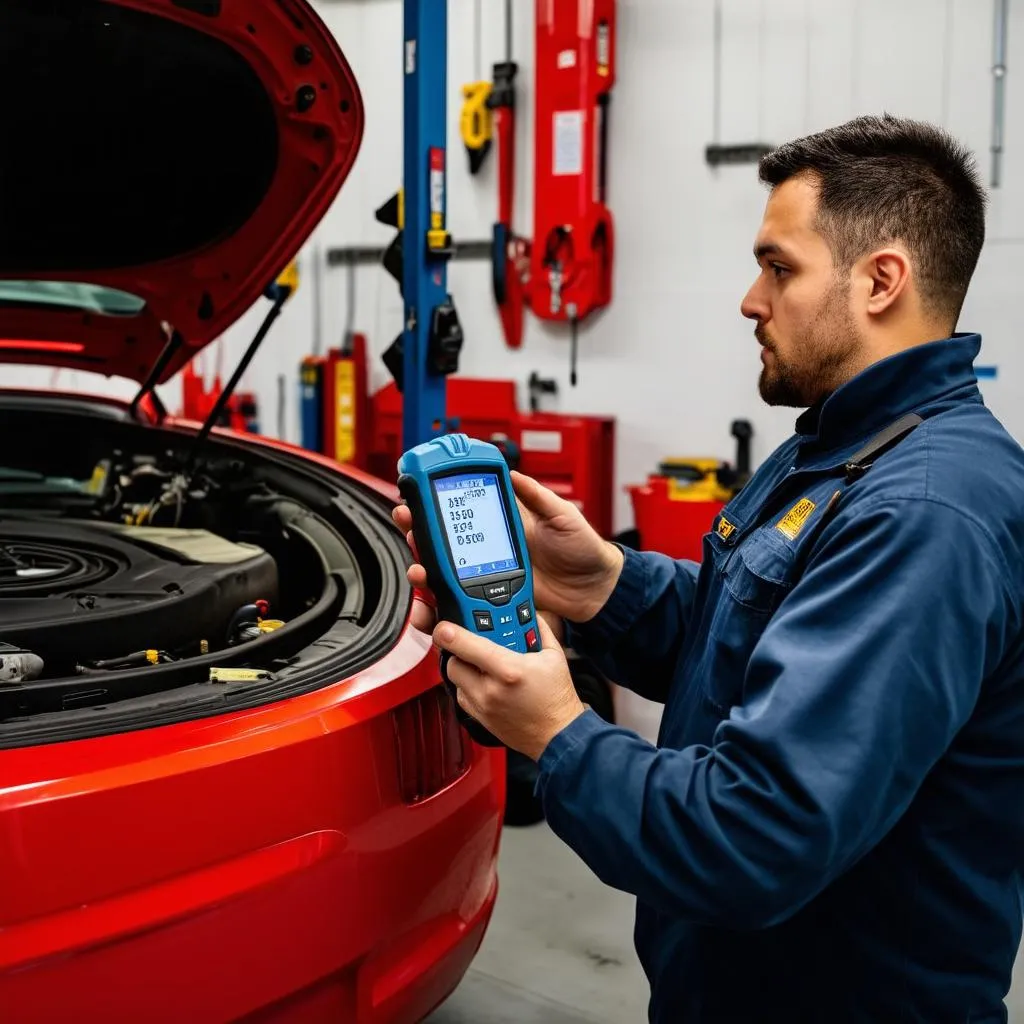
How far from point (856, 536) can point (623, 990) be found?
1707mm

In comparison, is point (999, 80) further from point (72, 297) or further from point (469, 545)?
point (469, 545)

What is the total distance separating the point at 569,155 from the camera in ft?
15.4

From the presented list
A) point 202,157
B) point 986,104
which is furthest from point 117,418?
point 986,104

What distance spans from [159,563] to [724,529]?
3.63ft

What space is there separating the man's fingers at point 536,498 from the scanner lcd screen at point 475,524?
0.15m

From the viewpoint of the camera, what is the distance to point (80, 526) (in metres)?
2.35

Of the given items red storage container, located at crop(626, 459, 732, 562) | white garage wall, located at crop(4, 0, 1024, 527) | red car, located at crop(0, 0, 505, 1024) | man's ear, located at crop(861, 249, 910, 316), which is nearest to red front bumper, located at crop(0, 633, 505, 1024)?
red car, located at crop(0, 0, 505, 1024)

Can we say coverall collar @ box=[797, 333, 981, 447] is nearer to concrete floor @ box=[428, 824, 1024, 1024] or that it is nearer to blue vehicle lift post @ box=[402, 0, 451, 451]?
concrete floor @ box=[428, 824, 1024, 1024]

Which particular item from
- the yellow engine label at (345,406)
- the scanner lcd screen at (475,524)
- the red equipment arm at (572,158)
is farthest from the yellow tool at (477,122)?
the scanner lcd screen at (475,524)

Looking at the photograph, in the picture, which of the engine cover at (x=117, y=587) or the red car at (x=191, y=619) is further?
the engine cover at (x=117, y=587)

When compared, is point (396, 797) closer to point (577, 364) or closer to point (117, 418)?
point (117, 418)

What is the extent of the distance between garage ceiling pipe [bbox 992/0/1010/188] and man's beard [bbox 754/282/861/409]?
10.6ft

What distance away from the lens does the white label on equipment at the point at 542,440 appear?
15.6 feet

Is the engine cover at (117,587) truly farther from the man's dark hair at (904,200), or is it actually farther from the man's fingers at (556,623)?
the man's dark hair at (904,200)
